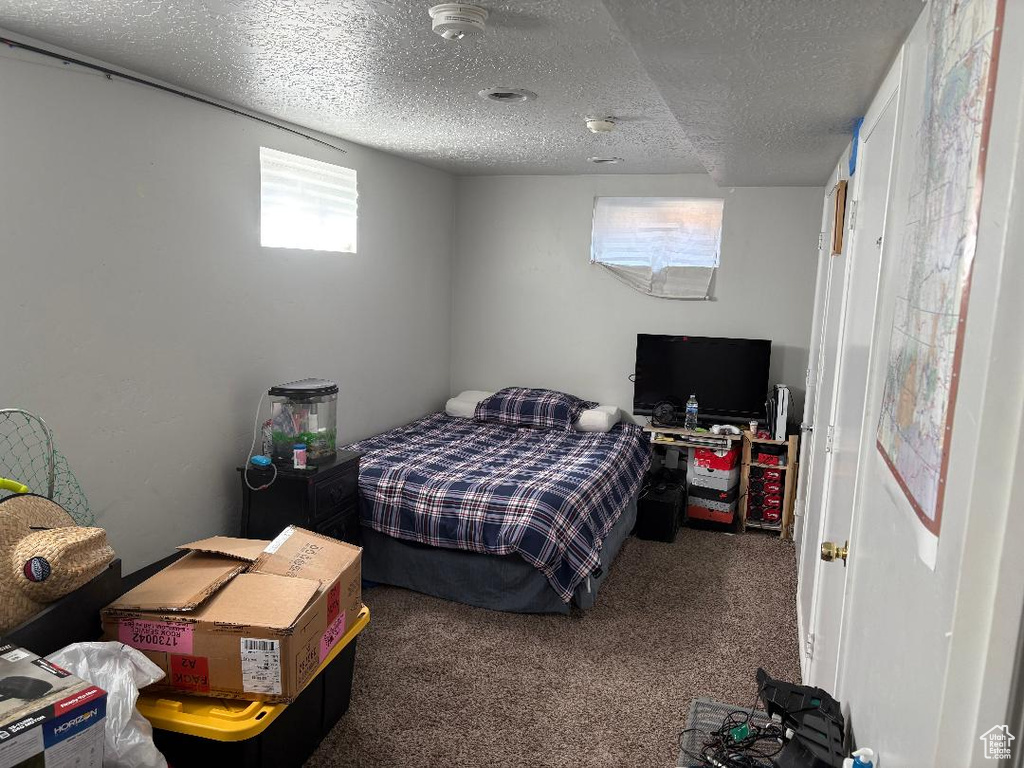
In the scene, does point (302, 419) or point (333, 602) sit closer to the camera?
point (333, 602)

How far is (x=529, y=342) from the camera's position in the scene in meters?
5.41

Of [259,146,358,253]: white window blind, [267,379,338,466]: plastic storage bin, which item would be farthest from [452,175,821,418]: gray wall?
[267,379,338,466]: plastic storage bin

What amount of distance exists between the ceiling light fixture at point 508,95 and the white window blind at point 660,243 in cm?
226

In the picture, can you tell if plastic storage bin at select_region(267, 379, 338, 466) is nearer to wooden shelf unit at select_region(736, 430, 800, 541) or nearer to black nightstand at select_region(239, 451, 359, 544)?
black nightstand at select_region(239, 451, 359, 544)

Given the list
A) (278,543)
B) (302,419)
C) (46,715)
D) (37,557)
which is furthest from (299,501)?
(46,715)

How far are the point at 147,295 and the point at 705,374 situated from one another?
341 centimetres

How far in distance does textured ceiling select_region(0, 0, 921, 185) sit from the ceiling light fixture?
0.06m

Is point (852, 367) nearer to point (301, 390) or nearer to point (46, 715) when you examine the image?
point (46, 715)

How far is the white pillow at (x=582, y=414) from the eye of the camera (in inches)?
191

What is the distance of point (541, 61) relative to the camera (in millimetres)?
2369

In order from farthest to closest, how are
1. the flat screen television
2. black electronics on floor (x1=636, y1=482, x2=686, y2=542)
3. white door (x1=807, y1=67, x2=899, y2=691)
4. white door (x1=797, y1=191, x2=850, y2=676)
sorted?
the flat screen television → black electronics on floor (x1=636, y1=482, x2=686, y2=542) → white door (x1=797, y1=191, x2=850, y2=676) → white door (x1=807, y1=67, x2=899, y2=691)

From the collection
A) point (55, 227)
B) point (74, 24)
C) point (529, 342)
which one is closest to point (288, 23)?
point (74, 24)

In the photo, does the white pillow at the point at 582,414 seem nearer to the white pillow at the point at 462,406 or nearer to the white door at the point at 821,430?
the white pillow at the point at 462,406

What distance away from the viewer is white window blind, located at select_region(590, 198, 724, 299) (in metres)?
4.92
